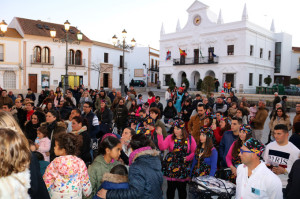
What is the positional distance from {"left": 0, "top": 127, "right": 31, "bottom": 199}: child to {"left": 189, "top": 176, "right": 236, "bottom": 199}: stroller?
2239 millimetres

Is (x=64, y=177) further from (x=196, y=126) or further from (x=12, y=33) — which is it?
(x=12, y=33)

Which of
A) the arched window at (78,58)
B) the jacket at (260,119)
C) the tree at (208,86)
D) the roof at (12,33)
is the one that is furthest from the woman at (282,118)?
the arched window at (78,58)

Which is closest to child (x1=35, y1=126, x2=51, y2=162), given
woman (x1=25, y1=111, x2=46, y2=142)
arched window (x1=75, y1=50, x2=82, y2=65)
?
woman (x1=25, y1=111, x2=46, y2=142)

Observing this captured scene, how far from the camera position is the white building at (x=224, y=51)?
97.4 ft

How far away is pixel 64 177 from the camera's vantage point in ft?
8.65

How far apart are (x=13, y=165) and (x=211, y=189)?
8.10 ft

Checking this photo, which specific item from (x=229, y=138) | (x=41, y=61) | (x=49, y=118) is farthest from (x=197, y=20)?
(x=49, y=118)

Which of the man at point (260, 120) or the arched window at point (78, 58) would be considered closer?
the man at point (260, 120)

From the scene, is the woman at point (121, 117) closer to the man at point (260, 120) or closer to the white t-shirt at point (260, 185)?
the man at point (260, 120)

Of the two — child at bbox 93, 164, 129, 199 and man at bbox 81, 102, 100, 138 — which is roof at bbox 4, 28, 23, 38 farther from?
child at bbox 93, 164, 129, 199

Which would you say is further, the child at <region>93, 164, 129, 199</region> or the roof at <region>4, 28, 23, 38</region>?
the roof at <region>4, 28, 23, 38</region>

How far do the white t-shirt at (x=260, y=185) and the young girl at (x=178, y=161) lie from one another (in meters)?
1.39

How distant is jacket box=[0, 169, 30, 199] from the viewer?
1.71 m

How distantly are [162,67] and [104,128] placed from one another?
31.2 meters
